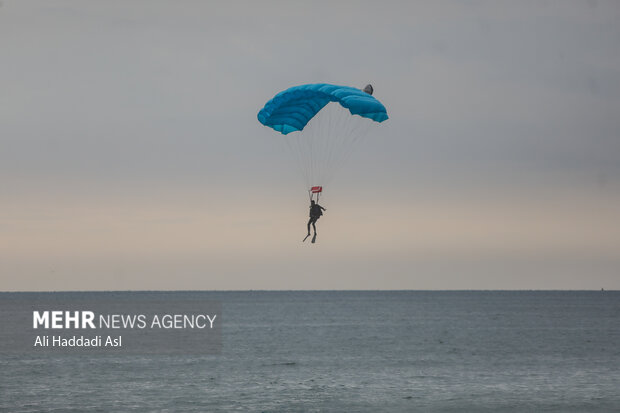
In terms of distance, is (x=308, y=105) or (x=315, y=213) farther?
(x=308, y=105)

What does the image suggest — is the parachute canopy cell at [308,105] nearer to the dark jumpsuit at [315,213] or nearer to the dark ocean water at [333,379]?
the dark jumpsuit at [315,213]

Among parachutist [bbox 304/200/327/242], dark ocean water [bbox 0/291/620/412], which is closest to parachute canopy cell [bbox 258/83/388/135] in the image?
parachutist [bbox 304/200/327/242]

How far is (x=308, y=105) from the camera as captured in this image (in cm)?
4144

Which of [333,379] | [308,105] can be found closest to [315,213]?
[308,105]

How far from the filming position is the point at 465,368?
74.2m

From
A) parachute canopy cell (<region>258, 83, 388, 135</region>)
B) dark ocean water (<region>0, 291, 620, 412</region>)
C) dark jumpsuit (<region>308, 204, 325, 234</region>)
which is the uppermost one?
parachute canopy cell (<region>258, 83, 388, 135</region>)

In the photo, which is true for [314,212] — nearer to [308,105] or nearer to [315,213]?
[315,213]

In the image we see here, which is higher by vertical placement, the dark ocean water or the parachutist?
the parachutist

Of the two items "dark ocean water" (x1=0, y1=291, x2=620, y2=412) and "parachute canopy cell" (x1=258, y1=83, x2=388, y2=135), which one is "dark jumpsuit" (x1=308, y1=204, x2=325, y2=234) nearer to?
"parachute canopy cell" (x1=258, y1=83, x2=388, y2=135)

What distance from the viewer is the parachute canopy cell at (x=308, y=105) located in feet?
118

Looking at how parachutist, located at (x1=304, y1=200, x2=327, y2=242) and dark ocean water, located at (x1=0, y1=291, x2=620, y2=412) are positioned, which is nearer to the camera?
parachutist, located at (x1=304, y1=200, x2=327, y2=242)

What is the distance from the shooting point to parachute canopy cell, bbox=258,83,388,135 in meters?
35.8

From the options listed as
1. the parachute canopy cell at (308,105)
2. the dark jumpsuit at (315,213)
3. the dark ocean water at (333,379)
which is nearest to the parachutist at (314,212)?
the dark jumpsuit at (315,213)

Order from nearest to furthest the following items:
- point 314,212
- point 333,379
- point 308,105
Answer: point 314,212
point 308,105
point 333,379
